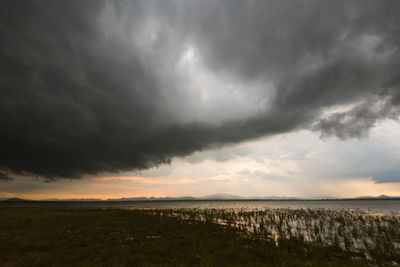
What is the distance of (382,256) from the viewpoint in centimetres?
1302

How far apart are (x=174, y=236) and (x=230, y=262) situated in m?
8.92

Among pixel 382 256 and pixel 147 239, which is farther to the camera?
pixel 147 239

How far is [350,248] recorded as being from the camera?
15.4 metres

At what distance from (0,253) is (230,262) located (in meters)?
16.7

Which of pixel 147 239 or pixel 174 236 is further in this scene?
pixel 174 236

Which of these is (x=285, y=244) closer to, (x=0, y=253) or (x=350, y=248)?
(x=350, y=248)

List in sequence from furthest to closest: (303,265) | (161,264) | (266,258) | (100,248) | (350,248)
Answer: (350,248) → (100,248) → (266,258) → (161,264) → (303,265)

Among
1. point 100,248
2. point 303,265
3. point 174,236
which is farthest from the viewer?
point 174,236

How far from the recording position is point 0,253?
13.2m

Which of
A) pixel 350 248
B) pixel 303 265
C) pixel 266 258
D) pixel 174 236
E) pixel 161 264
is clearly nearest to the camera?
pixel 303 265

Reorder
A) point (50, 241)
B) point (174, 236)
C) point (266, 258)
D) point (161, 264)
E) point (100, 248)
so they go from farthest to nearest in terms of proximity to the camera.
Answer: point (174, 236)
point (50, 241)
point (100, 248)
point (266, 258)
point (161, 264)

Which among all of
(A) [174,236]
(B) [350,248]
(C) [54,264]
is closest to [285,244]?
(B) [350,248]

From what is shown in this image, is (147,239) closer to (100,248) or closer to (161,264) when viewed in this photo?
(100,248)

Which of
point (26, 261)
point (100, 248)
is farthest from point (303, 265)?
point (26, 261)
